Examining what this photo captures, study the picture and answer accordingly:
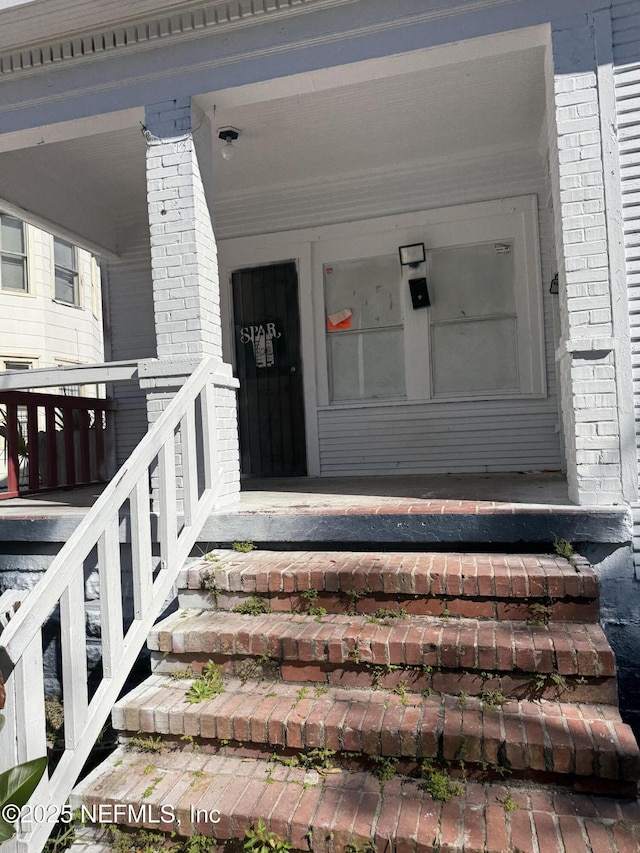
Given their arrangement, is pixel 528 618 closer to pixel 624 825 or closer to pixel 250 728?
pixel 624 825

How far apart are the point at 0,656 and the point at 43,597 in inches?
9.1

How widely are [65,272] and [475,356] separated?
10150 mm

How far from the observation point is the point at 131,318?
6.40 m

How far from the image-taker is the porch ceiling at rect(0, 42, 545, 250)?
13.6ft

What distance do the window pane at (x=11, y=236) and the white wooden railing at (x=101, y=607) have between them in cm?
977

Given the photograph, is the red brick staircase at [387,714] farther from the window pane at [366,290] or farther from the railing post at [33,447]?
the window pane at [366,290]

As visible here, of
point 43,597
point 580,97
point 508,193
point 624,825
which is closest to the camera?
point 624,825

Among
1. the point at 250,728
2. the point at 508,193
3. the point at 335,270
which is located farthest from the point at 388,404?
the point at 250,728

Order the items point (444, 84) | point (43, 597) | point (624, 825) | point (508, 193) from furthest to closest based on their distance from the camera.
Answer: point (508, 193) < point (444, 84) < point (43, 597) < point (624, 825)

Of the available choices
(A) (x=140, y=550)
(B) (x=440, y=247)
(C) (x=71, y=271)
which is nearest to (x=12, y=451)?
(A) (x=140, y=550)

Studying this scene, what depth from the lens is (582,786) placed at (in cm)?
196

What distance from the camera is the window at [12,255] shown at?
36.8 ft

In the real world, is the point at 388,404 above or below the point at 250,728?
above

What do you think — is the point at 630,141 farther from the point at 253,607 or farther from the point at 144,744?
the point at 144,744
